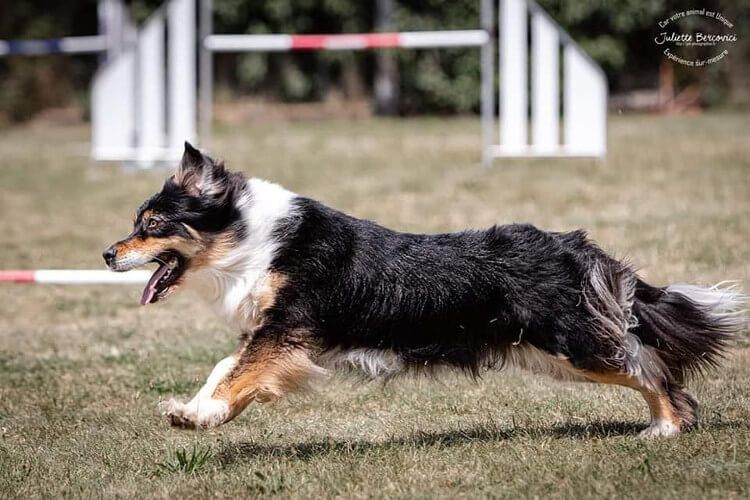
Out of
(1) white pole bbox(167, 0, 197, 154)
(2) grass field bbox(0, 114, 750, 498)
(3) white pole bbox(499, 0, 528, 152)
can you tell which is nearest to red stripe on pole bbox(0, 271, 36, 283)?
(2) grass field bbox(0, 114, 750, 498)

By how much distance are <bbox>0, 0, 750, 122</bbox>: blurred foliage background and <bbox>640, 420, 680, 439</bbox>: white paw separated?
2042cm

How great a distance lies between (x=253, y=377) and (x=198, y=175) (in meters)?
0.98

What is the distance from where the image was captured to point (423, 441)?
16.7 feet

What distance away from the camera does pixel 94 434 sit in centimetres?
541

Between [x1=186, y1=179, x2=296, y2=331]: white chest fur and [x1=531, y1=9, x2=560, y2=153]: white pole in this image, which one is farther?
[x1=531, y1=9, x2=560, y2=153]: white pole

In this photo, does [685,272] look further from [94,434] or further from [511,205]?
[94,434]

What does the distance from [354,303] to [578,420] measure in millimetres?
1412

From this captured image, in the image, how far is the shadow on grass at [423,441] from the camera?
4930mm

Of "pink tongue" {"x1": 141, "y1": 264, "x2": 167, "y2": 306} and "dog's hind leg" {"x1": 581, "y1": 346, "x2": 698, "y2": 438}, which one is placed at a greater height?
"pink tongue" {"x1": 141, "y1": 264, "x2": 167, "y2": 306}

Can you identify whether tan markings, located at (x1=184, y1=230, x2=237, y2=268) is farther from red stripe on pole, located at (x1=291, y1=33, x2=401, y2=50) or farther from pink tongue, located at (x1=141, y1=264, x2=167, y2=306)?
red stripe on pole, located at (x1=291, y1=33, x2=401, y2=50)

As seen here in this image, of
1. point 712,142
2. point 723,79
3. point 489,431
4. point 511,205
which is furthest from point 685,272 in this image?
point 723,79

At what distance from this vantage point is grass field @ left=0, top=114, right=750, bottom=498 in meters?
4.45

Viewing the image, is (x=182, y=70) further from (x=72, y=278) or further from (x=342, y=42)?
(x=72, y=278)

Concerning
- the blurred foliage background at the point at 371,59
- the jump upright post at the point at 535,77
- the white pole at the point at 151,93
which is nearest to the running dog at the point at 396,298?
the jump upright post at the point at 535,77
